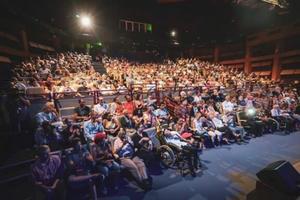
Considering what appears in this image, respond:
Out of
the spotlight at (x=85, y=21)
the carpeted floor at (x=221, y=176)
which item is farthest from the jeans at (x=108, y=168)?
the spotlight at (x=85, y=21)

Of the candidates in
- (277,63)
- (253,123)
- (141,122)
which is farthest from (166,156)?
(277,63)

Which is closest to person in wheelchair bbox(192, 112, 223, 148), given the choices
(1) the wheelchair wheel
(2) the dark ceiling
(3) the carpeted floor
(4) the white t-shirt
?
(3) the carpeted floor

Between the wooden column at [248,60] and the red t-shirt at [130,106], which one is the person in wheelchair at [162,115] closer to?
the red t-shirt at [130,106]

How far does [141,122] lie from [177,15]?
62.0 feet

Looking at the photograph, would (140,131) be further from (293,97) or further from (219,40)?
(219,40)

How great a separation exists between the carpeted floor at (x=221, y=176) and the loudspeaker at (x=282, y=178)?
1.26m

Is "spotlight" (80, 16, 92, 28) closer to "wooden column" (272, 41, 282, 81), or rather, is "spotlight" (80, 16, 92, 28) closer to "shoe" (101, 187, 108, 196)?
"wooden column" (272, 41, 282, 81)

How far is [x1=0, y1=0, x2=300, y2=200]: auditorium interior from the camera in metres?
3.64

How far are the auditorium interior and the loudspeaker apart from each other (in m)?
0.01

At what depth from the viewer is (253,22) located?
16.2 m

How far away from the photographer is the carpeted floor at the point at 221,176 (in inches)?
145

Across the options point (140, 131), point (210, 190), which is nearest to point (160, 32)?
point (140, 131)

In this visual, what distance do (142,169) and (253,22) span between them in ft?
55.4

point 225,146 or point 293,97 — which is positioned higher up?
point 293,97
